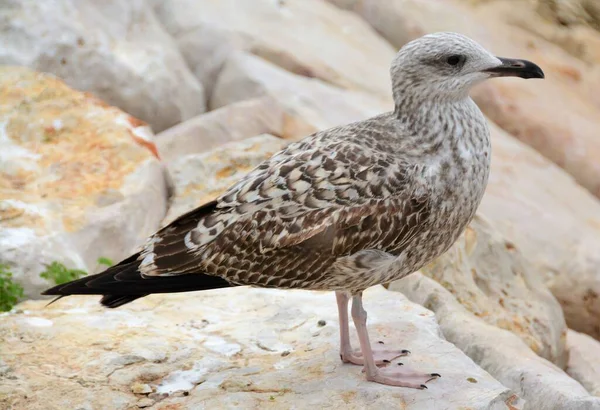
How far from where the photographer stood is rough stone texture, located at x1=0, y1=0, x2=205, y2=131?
26.8 ft

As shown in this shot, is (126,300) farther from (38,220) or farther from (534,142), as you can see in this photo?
(534,142)

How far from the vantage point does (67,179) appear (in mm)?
6762

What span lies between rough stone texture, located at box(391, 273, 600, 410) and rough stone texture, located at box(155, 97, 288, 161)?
2.74 m

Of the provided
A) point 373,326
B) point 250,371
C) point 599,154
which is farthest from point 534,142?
point 250,371

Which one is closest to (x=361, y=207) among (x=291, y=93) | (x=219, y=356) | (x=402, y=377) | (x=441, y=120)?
(x=441, y=120)

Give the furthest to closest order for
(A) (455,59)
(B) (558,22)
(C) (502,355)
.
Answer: (B) (558,22) < (C) (502,355) < (A) (455,59)

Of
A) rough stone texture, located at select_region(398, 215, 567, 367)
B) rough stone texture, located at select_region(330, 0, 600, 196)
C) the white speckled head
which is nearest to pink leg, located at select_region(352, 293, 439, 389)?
the white speckled head

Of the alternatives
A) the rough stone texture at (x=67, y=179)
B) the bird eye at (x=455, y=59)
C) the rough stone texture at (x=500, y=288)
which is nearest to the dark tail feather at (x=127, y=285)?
the rough stone texture at (x=67, y=179)

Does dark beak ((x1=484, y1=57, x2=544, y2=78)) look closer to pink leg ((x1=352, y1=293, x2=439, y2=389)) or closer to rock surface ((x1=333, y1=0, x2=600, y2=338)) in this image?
pink leg ((x1=352, y1=293, x2=439, y2=389))

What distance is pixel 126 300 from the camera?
468cm

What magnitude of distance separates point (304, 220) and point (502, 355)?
1712 millimetres

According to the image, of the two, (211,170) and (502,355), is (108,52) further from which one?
(502,355)

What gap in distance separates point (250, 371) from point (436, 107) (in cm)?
172

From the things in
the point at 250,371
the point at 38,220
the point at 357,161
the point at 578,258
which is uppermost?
the point at 357,161
